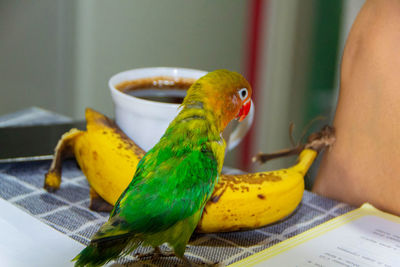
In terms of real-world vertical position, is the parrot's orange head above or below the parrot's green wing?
above

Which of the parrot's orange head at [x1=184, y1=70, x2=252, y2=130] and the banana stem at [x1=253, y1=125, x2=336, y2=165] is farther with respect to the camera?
the banana stem at [x1=253, y1=125, x2=336, y2=165]

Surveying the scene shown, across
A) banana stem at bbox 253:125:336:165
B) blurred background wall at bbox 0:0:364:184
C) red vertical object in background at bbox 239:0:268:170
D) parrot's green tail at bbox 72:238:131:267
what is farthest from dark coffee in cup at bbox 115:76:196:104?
red vertical object in background at bbox 239:0:268:170

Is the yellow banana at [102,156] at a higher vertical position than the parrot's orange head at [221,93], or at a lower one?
lower

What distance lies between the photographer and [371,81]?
53 cm

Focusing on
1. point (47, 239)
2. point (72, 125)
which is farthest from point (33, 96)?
point (47, 239)

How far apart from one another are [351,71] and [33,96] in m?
1.13

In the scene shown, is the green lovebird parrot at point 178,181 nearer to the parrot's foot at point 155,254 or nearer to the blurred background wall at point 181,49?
the parrot's foot at point 155,254

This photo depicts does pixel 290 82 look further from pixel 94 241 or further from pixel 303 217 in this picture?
pixel 94 241

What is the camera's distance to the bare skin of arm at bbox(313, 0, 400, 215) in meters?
0.51

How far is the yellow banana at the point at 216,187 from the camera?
16.9 inches

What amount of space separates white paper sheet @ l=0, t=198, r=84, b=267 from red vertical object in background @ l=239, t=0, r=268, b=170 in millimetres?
1138

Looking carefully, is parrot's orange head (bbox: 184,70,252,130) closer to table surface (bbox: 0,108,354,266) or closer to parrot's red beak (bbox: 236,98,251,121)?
parrot's red beak (bbox: 236,98,251,121)

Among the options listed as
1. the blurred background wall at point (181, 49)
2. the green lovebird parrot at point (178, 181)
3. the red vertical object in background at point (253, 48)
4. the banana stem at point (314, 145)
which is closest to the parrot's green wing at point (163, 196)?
the green lovebird parrot at point (178, 181)

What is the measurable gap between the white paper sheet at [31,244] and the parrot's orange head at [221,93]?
17cm
